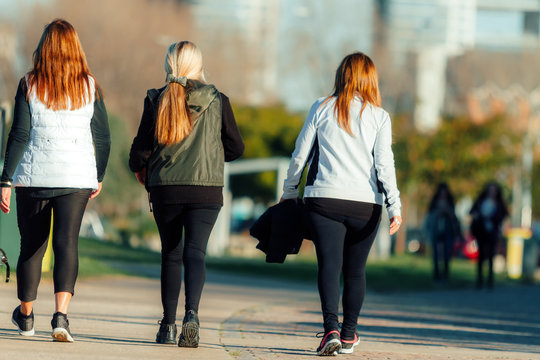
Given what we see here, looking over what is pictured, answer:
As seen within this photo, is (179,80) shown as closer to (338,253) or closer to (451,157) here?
(338,253)

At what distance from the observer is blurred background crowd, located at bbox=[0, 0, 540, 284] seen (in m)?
33.6

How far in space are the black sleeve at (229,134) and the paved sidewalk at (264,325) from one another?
1189 mm

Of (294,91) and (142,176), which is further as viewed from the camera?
(294,91)

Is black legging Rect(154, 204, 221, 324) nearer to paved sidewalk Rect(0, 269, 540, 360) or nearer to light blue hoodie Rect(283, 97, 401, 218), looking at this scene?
paved sidewalk Rect(0, 269, 540, 360)

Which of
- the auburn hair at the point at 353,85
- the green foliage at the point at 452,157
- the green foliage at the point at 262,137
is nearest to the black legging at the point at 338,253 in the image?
the auburn hair at the point at 353,85

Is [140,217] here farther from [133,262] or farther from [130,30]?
[133,262]

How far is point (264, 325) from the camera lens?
28.2 feet

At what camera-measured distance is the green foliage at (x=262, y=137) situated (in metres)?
45.5

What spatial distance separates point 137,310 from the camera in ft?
29.4

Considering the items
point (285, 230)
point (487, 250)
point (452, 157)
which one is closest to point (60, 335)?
point (285, 230)

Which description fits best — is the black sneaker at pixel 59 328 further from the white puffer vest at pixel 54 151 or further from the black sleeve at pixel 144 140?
the black sleeve at pixel 144 140

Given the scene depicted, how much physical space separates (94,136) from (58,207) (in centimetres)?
47

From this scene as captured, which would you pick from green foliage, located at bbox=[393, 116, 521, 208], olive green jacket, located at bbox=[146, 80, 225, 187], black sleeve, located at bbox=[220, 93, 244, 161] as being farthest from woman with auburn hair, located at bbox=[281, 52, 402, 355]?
green foliage, located at bbox=[393, 116, 521, 208]

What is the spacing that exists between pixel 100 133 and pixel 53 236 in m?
0.66
